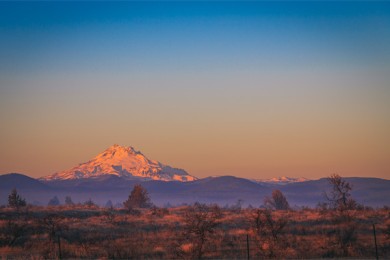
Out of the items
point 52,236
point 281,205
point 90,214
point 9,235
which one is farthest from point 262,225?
point 281,205

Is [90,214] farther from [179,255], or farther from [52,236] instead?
[179,255]

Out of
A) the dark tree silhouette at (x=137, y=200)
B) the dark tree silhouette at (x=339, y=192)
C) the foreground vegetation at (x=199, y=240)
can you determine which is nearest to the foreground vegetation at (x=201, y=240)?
the foreground vegetation at (x=199, y=240)

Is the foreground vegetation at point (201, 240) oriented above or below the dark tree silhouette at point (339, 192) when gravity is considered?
below

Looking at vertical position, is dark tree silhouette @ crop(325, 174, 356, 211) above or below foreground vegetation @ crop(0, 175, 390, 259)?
above

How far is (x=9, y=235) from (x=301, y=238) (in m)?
20.4

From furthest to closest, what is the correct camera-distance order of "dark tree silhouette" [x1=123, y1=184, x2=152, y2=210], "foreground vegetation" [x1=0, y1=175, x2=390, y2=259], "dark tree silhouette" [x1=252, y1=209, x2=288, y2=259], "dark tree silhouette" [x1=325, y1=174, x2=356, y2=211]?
"dark tree silhouette" [x1=123, y1=184, x2=152, y2=210] < "dark tree silhouette" [x1=325, y1=174, x2=356, y2=211] < "foreground vegetation" [x1=0, y1=175, x2=390, y2=259] < "dark tree silhouette" [x1=252, y1=209, x2=288, y2=259]

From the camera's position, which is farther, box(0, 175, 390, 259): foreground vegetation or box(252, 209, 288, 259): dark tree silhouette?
box(0, 175, 390, 259): foreground vegetation

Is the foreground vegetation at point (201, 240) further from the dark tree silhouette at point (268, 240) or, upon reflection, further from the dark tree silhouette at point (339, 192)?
the dark tree silhouette at point (339, 192)

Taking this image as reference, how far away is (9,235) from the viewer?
39938mm

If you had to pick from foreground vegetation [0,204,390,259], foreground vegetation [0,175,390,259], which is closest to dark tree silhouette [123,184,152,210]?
foreground vegetation [0,175,390,259]

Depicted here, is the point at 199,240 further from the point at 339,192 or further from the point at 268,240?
the point at 339,192

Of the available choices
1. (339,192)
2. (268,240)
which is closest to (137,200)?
(339,192)

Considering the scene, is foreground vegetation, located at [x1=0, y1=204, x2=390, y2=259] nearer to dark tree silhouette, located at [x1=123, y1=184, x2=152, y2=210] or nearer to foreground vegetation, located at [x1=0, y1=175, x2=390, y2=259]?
foreground vegetation, located at [x1=0, y1=175, x2=390, y2=259]

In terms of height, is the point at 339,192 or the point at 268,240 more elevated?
the point at 339,192
